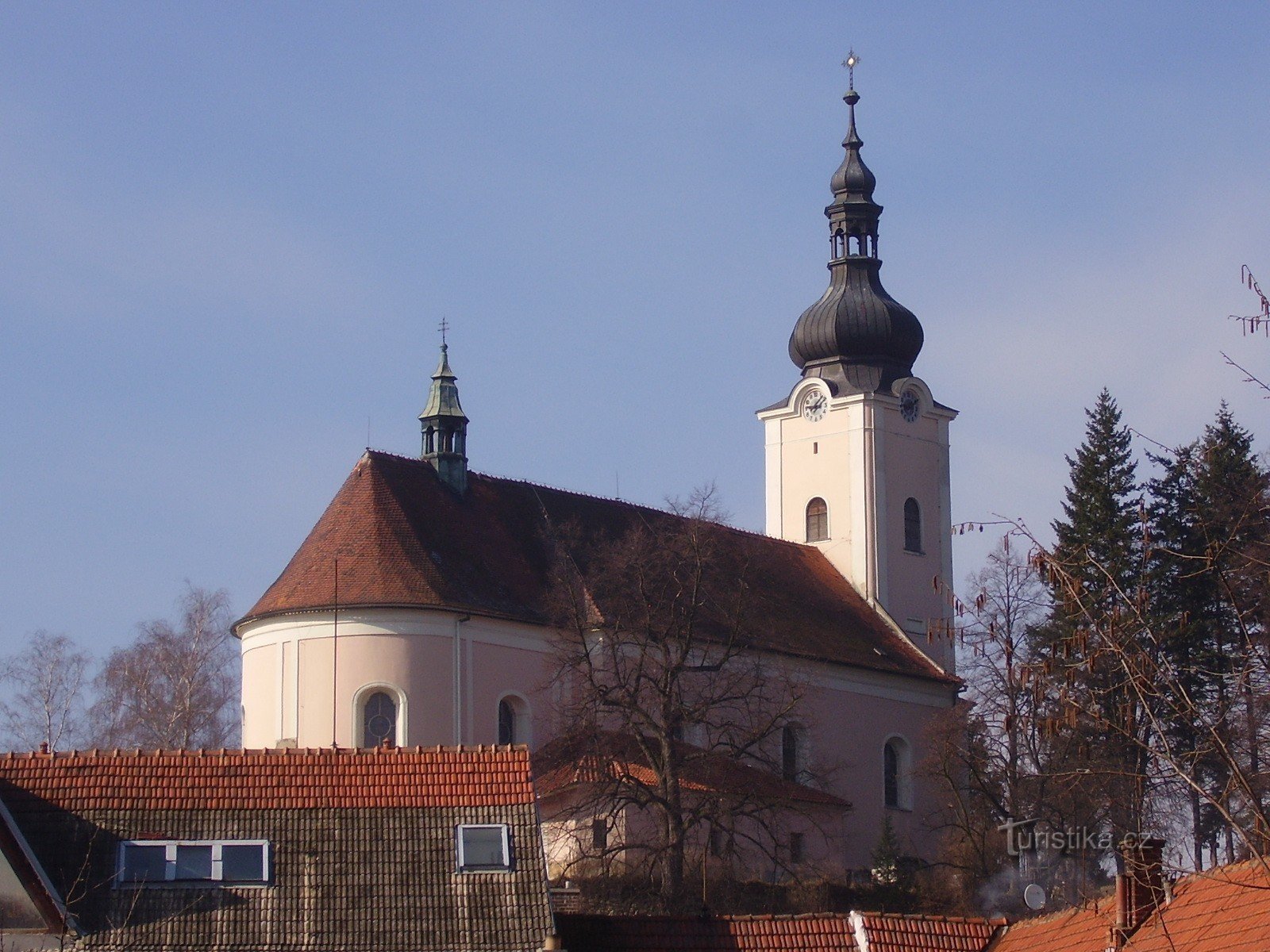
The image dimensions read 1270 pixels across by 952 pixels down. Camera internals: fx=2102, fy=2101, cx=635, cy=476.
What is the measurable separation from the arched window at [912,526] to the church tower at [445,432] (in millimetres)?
13137

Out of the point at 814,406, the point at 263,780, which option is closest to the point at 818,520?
the point at 814,406

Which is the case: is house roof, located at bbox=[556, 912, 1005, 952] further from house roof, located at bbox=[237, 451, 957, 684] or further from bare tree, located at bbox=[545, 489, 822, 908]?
house roof, located at bbox=[237, 451, 957, 684]

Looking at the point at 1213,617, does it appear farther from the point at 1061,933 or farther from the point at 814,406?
the point at 1061,933

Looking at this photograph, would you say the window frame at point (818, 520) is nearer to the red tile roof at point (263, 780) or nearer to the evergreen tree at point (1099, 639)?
the evergreen tree at point (1099, 639)

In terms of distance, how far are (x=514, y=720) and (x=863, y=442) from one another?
1398 centimetres

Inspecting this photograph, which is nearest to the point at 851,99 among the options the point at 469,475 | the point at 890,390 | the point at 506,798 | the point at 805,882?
the point at 890,390

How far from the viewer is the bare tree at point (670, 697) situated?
122 feet

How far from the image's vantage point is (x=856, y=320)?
5338cm

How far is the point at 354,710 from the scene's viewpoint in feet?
135

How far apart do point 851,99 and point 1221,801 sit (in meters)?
47.8

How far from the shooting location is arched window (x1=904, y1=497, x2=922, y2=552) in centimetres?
5397

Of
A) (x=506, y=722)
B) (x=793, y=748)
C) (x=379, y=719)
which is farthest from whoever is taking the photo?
(x=793, y=748)

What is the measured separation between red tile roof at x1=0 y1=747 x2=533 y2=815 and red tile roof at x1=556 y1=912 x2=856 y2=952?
1.44 meters

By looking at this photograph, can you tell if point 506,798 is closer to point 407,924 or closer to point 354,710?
point 407,924
